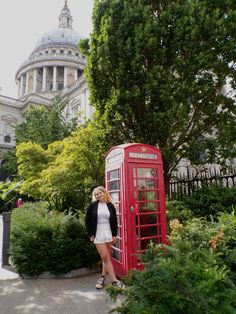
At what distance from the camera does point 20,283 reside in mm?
5785

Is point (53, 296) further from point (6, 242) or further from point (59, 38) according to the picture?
point (59, 38)

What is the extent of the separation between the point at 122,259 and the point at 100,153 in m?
4.18

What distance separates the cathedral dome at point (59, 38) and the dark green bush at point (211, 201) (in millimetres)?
71210

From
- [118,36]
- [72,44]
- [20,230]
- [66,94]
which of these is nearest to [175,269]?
[20,230]

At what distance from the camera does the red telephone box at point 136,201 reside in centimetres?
526

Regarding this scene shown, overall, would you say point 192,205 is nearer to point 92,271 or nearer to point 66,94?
point 92,271

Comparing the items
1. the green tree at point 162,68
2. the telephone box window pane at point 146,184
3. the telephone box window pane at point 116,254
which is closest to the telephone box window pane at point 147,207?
the telephone box window pane at point 146,184

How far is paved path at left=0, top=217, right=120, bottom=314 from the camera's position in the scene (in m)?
4.30

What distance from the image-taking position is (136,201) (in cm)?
540

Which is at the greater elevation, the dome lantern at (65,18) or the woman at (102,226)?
the dome lantern at (65,18)

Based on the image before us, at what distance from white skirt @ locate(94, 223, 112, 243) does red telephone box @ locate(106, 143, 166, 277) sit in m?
0.35

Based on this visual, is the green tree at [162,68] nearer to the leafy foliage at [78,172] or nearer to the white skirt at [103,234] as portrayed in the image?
the leafy foliage at [78,172]

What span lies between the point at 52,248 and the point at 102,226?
1752 mm

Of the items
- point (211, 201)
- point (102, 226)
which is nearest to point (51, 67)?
point (211, 201)
